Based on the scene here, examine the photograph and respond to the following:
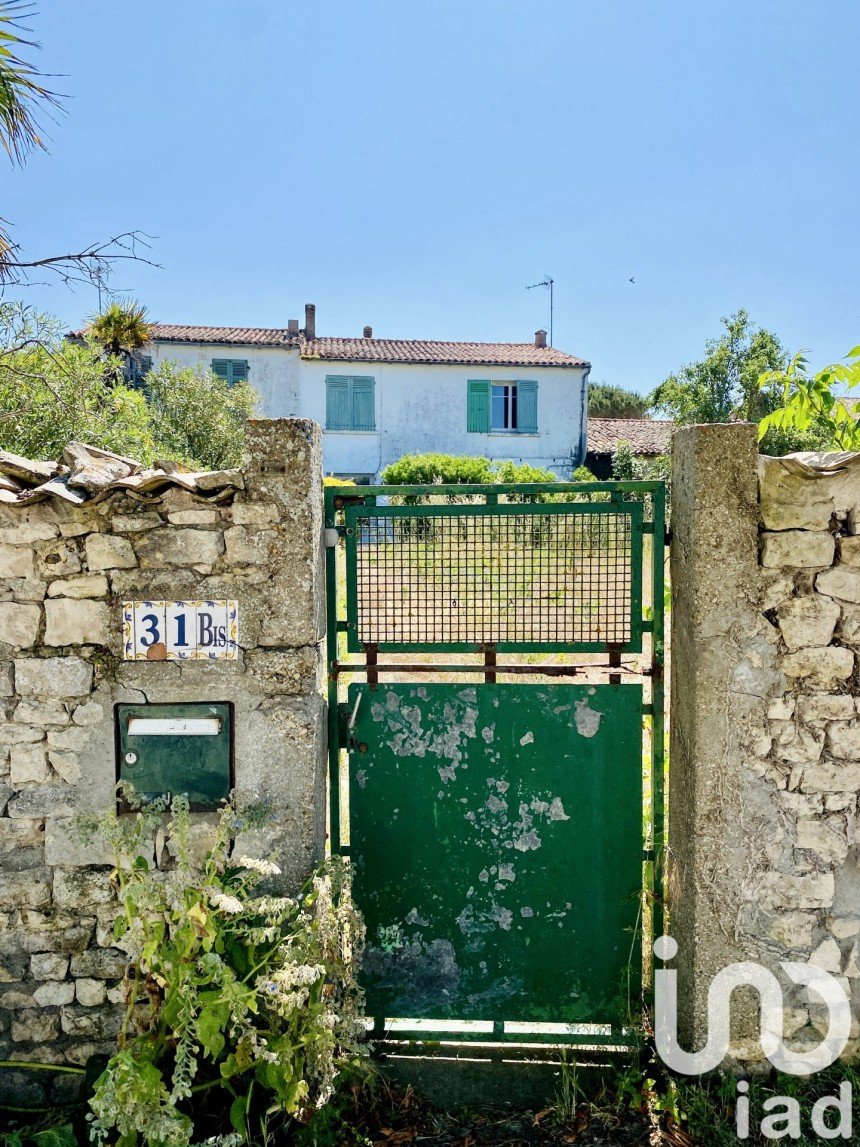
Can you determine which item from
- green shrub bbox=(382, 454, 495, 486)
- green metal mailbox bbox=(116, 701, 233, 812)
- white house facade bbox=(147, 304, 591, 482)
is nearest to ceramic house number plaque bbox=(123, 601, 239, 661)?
green metal mailbox bbox=(116, 701, 233, 812)

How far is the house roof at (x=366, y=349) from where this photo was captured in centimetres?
2123

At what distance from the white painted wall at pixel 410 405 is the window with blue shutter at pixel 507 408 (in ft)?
0.53

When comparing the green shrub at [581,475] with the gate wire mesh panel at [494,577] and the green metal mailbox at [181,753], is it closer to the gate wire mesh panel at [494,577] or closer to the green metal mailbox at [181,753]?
the gate wire mesh panel at [494,577]

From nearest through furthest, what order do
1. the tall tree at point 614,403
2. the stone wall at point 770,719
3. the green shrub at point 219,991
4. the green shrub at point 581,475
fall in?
the green shrub at point 219,991, the stone wall at point 770,719, the green shrub at point 581,475, the tall tree at point 614,403

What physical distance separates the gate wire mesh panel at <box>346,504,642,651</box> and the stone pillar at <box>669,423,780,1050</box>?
0.29 metres

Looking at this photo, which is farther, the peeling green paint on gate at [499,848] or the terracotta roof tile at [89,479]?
the peeling green paint on gate at [499,848]

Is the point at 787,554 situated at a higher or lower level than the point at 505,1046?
higher

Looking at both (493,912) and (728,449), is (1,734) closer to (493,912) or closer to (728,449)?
(493,912)

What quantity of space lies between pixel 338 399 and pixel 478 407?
370 cm

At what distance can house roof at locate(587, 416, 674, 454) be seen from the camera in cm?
2303

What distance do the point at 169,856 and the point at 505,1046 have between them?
1573mm

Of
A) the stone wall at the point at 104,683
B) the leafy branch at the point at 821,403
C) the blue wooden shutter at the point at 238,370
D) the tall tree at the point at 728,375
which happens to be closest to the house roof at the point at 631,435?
the tall tree at the point at 728,375

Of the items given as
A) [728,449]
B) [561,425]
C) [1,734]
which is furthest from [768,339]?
[1,734]

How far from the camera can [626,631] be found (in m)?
3.31
